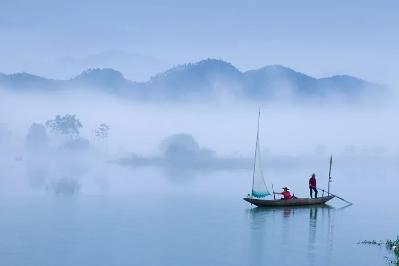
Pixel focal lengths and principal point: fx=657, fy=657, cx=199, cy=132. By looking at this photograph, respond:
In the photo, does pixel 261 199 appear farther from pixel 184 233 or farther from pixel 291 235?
pixel 184 233

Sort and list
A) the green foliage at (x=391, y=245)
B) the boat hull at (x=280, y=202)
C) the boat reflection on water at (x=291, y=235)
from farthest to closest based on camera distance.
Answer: the boat hull at (x=280, y=202) < the boat reflection on water at (x=291, y=235) < the green foliage at (x=391, y=245)

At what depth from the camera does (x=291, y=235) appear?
50.7 meters

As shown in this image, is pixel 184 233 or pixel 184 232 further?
pixel 184 232

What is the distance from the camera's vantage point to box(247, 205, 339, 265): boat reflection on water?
42469mm

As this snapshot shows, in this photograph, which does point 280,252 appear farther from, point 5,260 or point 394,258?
point 5,260

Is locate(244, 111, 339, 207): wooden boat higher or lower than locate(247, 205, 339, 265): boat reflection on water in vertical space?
higher

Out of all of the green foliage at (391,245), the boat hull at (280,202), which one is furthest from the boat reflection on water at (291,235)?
the green foliage at (391,245)

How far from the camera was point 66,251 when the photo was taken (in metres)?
44.0

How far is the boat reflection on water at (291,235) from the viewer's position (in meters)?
42.5

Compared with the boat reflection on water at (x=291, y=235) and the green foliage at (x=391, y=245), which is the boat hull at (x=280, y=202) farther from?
the green foliage at (x=391, y=245)

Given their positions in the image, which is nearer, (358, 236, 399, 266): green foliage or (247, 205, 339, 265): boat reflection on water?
(358, 236, 399, 266): green foliage

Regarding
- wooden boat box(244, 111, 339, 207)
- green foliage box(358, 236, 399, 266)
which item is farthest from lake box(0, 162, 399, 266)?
wooden boat box(244, 111, 339, 207)

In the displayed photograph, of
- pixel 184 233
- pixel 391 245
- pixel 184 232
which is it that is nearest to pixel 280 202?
pixel 184 232

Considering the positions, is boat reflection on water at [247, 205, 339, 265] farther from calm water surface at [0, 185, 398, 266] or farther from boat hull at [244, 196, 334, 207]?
boat hull at [244, 196, 334, 207]
